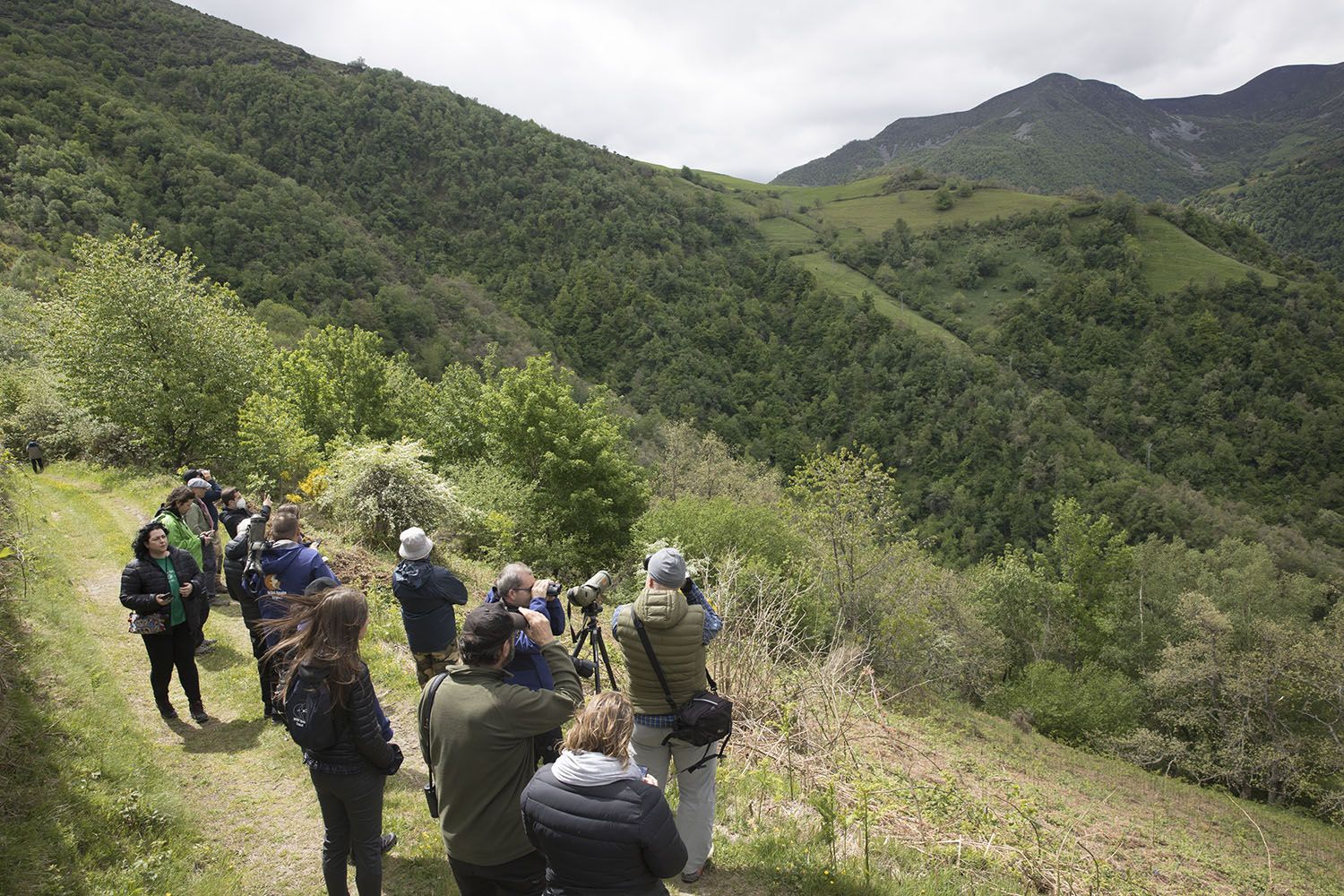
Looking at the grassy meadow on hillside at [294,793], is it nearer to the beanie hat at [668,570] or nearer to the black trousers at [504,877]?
the black trousers at [504,877]

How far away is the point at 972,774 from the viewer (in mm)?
9688

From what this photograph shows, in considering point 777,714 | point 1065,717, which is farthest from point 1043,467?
point 777,714

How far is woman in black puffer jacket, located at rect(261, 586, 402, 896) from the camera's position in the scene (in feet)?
9.21

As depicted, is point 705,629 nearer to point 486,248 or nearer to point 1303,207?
point 486,248

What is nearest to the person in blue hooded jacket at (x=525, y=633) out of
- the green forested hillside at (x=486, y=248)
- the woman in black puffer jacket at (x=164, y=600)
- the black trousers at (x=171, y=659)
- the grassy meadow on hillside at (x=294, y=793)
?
the grassy meadow on hillside at (x=294, y=793)

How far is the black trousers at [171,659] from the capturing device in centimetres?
504

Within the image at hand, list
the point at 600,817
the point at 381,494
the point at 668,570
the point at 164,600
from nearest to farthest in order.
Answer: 1. the point at 600,817
2. the point at 668,570
3. the point at 164,600
4. the point at 381,494

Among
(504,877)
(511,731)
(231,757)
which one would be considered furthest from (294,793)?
(511,731)

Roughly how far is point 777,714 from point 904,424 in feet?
249

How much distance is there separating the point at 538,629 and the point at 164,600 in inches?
144

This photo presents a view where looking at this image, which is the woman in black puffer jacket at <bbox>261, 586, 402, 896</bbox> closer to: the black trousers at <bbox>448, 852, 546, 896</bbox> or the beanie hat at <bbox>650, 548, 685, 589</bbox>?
the black trousers at <bbox>448, 852, 546, 896</bbox>

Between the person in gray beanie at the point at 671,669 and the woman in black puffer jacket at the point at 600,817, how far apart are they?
1.25 meters

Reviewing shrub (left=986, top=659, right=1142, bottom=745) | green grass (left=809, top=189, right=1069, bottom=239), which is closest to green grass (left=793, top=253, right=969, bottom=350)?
green grass (left=809, top=189, right=1069, bottom=239)

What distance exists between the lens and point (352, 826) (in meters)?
3.14
